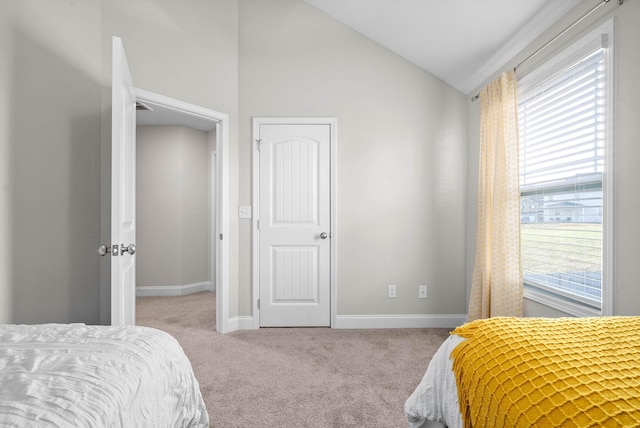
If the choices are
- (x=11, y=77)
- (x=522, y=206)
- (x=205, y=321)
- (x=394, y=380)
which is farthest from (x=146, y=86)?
(x=522, y=206)

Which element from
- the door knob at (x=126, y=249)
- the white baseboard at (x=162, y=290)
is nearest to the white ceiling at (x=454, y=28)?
the door knob at (x=126, y=249)

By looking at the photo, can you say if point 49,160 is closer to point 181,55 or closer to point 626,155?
point 181,55

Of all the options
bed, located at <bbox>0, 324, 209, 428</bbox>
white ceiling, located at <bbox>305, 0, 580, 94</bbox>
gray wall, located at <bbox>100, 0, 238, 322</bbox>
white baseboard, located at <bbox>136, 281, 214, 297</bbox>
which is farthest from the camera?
white baseboard, located at <bbox>136, 281, 214, 297</bbox>

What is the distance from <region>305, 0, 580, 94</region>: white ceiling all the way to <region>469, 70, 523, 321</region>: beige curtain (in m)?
0.27

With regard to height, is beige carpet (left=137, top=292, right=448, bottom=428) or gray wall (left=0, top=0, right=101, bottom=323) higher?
gray wall (left=0, top=0, right=101, bottom=323)

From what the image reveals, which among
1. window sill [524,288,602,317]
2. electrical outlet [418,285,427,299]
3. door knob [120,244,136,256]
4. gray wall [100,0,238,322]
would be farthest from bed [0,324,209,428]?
electrical outlet [418,285,427,299]

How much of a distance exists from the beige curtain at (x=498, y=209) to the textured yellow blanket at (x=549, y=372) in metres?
1.42

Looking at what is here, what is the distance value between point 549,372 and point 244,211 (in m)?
2.85

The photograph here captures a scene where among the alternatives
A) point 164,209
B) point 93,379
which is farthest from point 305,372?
point 164,209

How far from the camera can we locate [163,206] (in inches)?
194

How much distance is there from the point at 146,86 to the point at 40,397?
246 centimetres

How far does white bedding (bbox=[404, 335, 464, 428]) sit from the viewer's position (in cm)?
114

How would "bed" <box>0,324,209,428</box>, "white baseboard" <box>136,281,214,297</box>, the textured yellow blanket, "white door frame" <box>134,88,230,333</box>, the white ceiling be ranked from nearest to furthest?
the textured yellow blanket → "bed" <box>0,324,209,428</box> → the white ceiling → "white door frame" <box>134,88,230,333</box> → "white baseboard" <box>136,281,214,297</box>

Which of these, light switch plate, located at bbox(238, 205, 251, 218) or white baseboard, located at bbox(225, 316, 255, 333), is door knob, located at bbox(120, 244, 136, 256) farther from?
white baseboard, located at bbox(225, 316, 255, 333)
